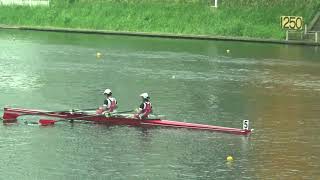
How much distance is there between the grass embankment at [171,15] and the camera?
6844 centimetres

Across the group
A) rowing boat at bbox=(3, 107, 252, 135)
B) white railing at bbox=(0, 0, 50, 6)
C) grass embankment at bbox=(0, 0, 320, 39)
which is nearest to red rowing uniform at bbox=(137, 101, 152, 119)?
rowing boat at bbox=(3, 107, 252, 135)

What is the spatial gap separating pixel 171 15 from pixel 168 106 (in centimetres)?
4278

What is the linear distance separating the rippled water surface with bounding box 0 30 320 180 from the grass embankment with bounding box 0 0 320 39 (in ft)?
32.6

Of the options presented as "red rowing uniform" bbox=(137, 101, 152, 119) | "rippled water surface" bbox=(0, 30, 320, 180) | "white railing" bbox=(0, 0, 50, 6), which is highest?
"white railing" bbox=(0, 0, 50, 6)

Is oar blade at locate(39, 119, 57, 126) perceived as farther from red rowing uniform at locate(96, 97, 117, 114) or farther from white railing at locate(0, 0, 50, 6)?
white railing at locate(0, 0, 50, 6)

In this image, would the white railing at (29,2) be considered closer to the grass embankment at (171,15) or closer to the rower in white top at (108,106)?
the grass embankment at (171,15)

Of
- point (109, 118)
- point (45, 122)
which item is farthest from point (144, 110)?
point (45, 122)

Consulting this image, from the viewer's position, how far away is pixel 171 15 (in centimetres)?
7244

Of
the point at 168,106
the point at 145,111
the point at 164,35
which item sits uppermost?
the point at 145,111

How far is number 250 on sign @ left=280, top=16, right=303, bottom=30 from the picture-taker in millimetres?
65625

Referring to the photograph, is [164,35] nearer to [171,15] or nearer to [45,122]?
[171,15]

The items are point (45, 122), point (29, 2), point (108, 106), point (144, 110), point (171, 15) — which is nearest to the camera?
point (45, 122)

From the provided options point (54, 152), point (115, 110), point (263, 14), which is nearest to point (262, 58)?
point (263, 14)

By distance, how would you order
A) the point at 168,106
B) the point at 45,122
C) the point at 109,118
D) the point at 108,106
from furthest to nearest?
the point at 168,106
the point at 108,106
the point at 109,118
the point at 45,122
